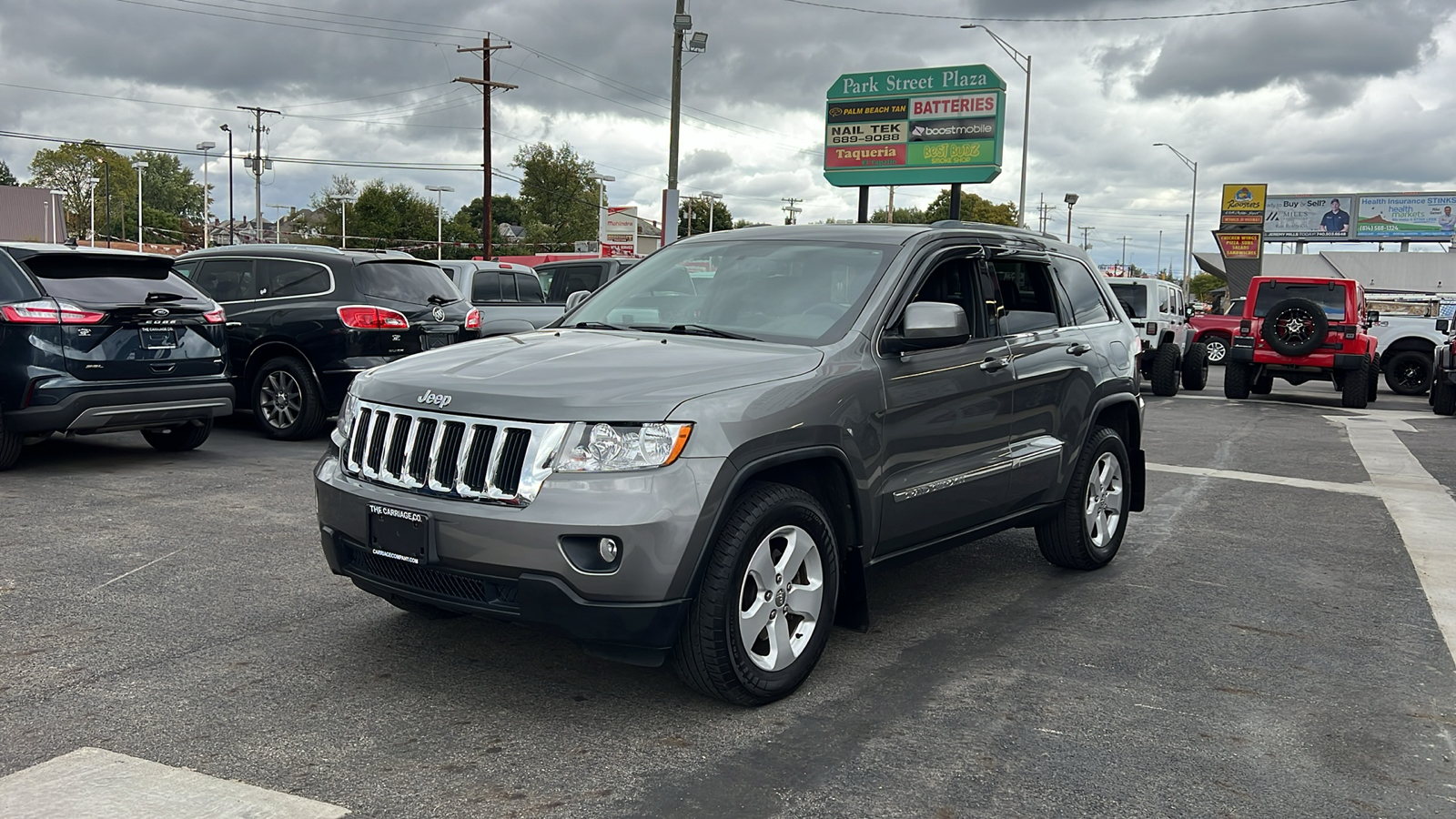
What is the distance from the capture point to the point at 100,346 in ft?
27.1

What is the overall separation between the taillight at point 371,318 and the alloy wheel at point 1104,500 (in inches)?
250

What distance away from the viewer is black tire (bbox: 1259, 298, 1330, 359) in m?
17.6

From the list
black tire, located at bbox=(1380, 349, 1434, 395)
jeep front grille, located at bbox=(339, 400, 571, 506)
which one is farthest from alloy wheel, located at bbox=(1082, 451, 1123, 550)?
black tire, located at bbox=(1380, 349, 1434, 395)

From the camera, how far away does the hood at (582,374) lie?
150 inches

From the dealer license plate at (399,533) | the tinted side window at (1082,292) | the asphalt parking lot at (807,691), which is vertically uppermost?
the tinted side window at (1082,292)

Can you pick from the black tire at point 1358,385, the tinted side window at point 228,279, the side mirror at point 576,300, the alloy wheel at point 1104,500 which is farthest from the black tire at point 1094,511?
the black tire at point 1358,385

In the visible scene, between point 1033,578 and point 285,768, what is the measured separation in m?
3.96

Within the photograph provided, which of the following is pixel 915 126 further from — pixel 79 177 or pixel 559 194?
pixel 79 177

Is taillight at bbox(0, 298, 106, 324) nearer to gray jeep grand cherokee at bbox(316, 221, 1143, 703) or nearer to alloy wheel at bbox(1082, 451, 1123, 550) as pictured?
gray jeep grand cherokee at bbox(316, 221, 1143, 703)

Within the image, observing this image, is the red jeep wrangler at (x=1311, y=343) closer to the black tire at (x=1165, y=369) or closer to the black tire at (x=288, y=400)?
the black tire at (x=1165, y=369)

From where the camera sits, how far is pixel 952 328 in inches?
185

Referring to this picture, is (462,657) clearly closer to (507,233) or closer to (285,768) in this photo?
(285,768)

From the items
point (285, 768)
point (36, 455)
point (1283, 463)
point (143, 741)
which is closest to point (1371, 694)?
point (285, 768)

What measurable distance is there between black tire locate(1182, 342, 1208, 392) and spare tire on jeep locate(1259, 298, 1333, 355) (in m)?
2.97
